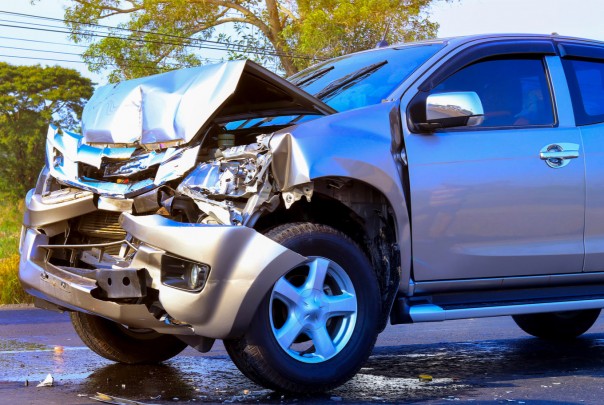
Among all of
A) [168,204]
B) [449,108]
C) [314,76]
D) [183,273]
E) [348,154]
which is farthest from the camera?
[314,76]

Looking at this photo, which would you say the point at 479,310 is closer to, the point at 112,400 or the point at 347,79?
the point at 347,79

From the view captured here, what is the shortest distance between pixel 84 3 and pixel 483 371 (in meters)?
23.9

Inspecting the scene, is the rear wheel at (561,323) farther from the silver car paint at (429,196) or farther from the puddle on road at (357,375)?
the silver car paint at (429,196)

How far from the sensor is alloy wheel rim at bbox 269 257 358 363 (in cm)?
506

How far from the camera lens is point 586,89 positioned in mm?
6438

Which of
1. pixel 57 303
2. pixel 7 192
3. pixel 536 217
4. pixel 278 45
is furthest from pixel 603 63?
pixel 7 192

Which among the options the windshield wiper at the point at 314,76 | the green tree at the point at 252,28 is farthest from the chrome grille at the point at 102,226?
the green tree at the point at 252,28

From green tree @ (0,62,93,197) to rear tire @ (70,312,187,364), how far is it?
37.2 metres

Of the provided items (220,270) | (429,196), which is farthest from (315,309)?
(429,196)

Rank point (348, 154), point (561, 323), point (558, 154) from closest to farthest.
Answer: point (348, 154)
point (558, 154)
point (561, 323)

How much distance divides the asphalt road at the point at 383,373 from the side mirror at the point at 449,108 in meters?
1.37

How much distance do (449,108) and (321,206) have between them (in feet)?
2.78

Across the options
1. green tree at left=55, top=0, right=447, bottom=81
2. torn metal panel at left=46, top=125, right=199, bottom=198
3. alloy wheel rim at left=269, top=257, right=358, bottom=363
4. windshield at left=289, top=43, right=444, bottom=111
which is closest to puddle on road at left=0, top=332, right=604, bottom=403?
alloy wheel rim at left=269, top=257, right=358, bottom=363

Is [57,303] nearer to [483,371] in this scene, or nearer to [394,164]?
[394,164]
